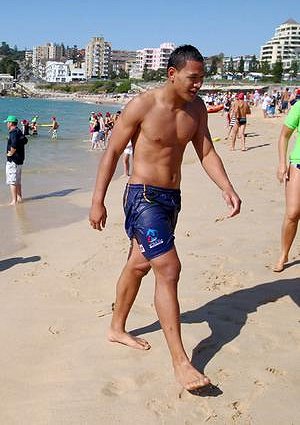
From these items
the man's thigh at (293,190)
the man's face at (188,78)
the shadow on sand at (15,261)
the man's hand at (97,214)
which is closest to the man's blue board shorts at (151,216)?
the man's hand at (97,214)

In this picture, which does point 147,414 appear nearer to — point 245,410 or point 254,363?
point 245,410

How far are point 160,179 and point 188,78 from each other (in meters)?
0.64

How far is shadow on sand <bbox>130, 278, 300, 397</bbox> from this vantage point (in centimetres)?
336

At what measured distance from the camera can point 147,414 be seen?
2.70m

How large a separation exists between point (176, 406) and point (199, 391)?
187 mm

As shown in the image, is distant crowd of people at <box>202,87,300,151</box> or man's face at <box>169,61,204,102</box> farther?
distant crowd of people at <box>202,87,300,151</box>

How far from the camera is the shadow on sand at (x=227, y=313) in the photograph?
336 centimetres

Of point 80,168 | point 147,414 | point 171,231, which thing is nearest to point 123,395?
point 147,414

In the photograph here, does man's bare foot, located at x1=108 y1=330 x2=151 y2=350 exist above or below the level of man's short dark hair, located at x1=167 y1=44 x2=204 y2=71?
below

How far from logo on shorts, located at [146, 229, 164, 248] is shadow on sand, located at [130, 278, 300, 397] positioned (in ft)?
2.64

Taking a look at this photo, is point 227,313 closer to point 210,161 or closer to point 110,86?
point 210,161

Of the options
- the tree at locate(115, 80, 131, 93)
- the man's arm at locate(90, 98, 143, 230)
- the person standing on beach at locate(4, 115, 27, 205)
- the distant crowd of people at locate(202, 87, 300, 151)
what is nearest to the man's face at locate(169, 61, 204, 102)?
the man's arm at locate(90, 98, 143, 230)

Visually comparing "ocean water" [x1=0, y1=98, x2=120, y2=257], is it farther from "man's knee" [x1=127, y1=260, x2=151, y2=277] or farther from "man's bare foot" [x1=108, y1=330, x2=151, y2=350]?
"man's knee" [x1=127, y1=260, x2=151, y2=277]

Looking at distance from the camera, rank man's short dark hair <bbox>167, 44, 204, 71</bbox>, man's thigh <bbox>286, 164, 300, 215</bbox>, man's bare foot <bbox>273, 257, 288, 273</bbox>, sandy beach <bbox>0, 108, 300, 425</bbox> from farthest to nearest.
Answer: man's bare foot <bbox>273, 257, 288, 273</bbox>, man's thigh <bbox>286, 164, 300, 215</bbox>, man's short dark hair <bbox>167, 44, 204, 71</bbox>, sandy beach <bbox>0, 108, 300, 425</bbox>
